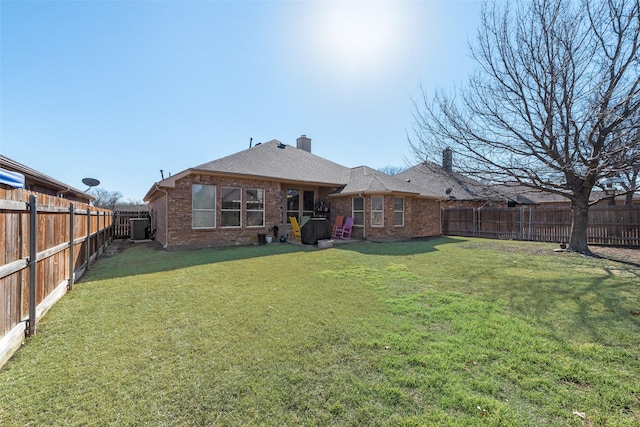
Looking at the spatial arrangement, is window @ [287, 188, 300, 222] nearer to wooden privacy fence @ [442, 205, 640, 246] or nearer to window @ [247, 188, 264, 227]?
window @ [247, 188, 264, 227]

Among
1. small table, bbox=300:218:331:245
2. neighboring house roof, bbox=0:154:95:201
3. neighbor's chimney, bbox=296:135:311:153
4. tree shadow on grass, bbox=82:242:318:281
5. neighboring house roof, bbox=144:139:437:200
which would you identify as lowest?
tree shadow on grass, bbox=82:242:318:281

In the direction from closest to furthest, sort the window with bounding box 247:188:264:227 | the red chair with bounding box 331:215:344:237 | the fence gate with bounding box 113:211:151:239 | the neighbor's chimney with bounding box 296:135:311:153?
the window with bounding box 247:188:264:227 < the red chair with bounding box 331:215:344:237 < the fence gate with bounding box 113:211:151:239 < the neighbor's chimney with bounding box 296:135:311:153

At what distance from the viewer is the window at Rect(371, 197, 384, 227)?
500 inches

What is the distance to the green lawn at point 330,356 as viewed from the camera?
1994mm

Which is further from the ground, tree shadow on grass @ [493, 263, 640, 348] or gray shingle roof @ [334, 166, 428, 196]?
gray shingle roof @ [334, 166, 428, 196]

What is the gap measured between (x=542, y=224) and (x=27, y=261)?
18294mm

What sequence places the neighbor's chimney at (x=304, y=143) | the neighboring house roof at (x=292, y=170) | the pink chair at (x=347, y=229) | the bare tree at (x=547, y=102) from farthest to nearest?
1. the neighbor's chimney at (x=304, y=143)
2. the pink chair at (x=347, y=229)
3. the neighboring house roof at (x=292, y=170)
4. the bare tree at (x=547, y=102)

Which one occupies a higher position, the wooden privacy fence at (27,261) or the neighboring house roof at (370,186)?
the neighboring house roof at (370,186)

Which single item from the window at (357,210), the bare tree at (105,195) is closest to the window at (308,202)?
the window at (357,210)

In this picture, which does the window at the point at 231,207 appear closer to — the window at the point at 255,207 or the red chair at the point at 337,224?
the window at the point at 255,207

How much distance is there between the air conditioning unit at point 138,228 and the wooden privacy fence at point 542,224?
1805cm

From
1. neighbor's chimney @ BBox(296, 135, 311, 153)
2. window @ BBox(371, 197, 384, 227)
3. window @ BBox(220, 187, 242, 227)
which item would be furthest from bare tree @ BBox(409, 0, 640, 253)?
neighbor's chimney @ BBox(296, 135, 311, 153)

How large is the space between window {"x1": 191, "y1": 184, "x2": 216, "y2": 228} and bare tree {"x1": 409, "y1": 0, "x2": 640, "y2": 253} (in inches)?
332

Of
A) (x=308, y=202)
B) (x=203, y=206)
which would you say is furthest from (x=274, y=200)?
(x=203, y=206)
